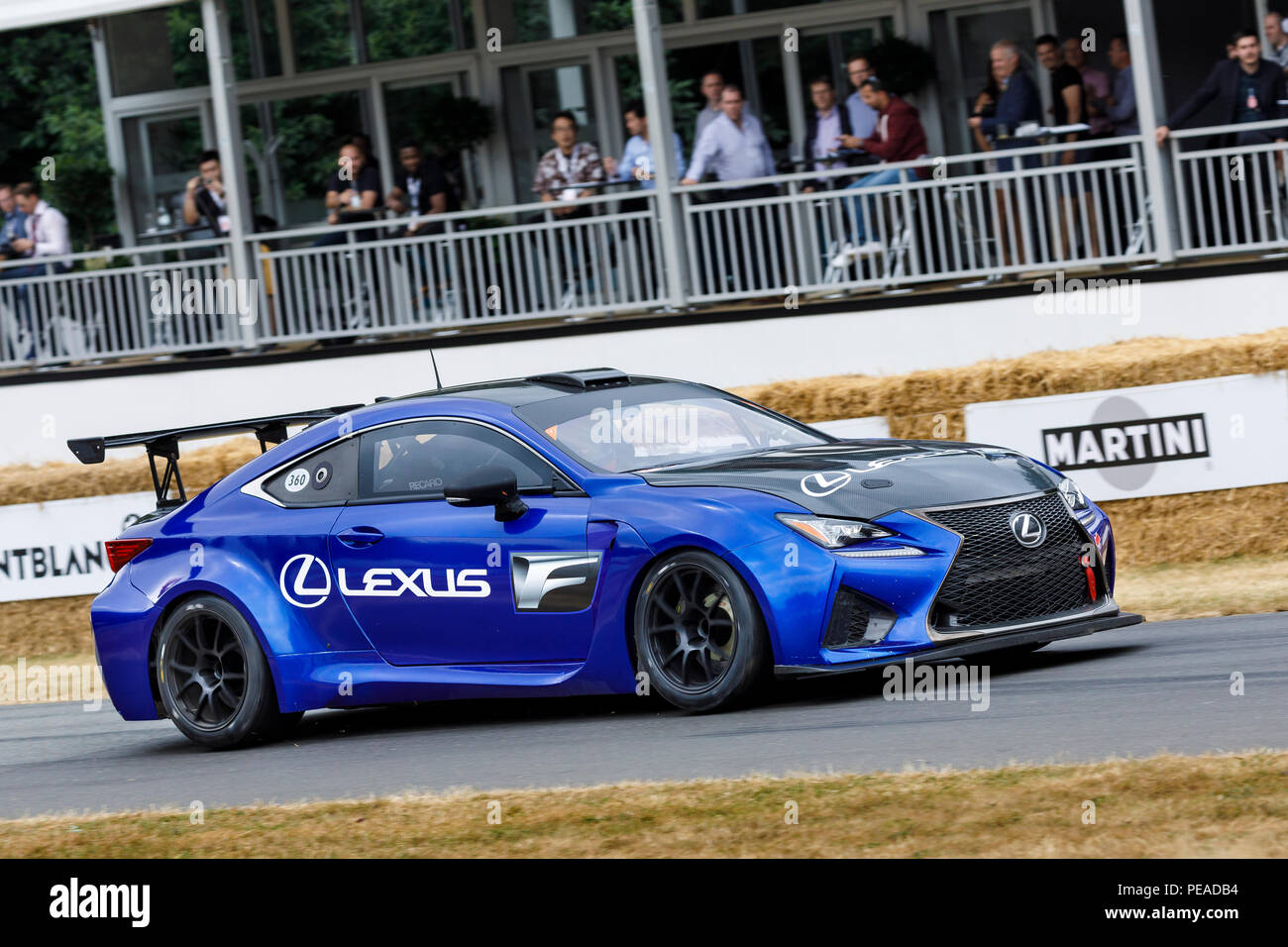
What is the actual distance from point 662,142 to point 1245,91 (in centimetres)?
499

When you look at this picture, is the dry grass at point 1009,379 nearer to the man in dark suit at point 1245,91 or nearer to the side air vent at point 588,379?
the man in dark suit at point 1245,91

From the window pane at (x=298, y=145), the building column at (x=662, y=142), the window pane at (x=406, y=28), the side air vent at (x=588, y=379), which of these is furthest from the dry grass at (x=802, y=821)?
the window pane at (x=298, y=145)

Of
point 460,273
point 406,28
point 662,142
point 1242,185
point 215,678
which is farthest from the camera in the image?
point 406,28

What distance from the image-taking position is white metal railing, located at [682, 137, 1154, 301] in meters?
16.3

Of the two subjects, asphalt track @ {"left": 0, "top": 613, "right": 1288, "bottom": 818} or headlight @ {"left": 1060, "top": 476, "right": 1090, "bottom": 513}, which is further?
headlight @ {"left": 1060, "top": 476, "right": 1090, "bottom": 513}

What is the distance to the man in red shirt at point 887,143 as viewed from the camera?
17.0 metres

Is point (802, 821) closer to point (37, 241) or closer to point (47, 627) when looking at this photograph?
point (47, 627)

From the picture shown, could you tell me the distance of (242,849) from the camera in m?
6.94

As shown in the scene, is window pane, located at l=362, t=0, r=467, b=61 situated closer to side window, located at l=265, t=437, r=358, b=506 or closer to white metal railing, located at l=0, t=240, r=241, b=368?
white metal railing, located at l=0, t=240, r=241, b=368

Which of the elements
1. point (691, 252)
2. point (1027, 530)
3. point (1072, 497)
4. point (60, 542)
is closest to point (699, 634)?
Result: point (1027, 530)

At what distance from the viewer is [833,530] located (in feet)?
26.8

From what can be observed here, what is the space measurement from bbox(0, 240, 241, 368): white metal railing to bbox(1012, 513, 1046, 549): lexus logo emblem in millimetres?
11842

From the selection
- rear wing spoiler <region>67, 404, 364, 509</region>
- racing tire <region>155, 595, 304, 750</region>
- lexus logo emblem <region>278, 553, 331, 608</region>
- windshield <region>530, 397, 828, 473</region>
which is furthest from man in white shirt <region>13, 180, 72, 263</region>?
windshield <region>530, 397, 828, 473</region>

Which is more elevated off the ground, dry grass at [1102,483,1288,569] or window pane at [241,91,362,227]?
window pane at [241,91,362,227]
